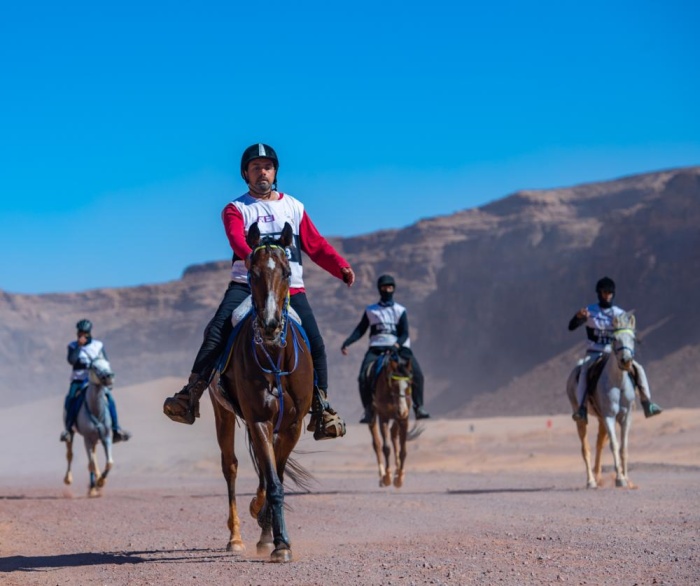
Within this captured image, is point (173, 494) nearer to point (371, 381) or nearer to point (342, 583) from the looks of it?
point (371, 381)

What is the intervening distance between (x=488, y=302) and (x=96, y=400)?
87.7m

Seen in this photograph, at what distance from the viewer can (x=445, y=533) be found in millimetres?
11805

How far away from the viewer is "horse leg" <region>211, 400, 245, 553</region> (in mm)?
11141

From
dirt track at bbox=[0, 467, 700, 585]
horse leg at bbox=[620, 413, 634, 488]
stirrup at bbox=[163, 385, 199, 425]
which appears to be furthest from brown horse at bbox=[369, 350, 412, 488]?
stirrup at bbox=[163, 385, 199, 425]

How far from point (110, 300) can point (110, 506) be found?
149m

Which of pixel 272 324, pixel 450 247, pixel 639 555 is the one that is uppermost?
pixel 450 247

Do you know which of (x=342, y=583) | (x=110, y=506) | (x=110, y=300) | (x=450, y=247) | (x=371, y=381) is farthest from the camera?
(x=110, y=300)

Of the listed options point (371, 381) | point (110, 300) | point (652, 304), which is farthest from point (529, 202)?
point (371, 381)

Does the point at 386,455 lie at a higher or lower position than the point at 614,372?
lower

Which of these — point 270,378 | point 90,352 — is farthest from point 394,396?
point 270,378

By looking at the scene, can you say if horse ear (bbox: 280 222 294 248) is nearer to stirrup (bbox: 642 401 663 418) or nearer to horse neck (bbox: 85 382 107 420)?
stirrup (bbox: 642 401 663 418)

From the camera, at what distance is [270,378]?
392 inches

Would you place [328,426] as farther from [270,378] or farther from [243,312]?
[243,312]

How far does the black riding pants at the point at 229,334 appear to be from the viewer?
10.6 meters
